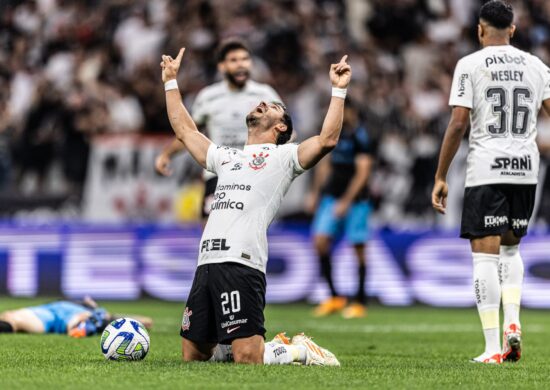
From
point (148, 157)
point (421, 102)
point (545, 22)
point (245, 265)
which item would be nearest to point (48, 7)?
point (148, 157)

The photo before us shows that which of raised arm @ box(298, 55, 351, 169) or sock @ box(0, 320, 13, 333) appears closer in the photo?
raised arm @ box(298, 55, 351, 169)

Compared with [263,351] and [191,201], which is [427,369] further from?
[191,201]

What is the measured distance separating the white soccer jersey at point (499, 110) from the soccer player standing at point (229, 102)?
3193mm

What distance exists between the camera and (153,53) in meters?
18.0

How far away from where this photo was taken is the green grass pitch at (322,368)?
5.79 metres

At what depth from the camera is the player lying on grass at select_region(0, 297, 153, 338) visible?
9.45m

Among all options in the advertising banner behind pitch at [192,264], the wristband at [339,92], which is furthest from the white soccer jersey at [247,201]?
the advertising banner behind pitch at [192,264]

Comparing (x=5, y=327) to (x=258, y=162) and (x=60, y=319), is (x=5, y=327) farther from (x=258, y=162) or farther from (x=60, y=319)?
(x=258, y=162)

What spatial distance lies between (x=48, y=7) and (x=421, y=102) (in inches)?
262

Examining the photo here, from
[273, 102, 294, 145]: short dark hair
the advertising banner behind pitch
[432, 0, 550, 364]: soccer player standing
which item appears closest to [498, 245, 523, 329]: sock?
[432, 0, 550, 364]: soccer player standing

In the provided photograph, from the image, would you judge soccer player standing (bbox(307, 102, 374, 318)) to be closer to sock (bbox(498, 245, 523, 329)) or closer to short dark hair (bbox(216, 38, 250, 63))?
short dark hair (bbox(216, 38, 250, 63))

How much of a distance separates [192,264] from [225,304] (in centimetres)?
859

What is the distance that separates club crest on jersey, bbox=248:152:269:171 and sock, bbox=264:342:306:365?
1090mm

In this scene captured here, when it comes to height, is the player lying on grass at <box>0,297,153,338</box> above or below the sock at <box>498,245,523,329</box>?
below
